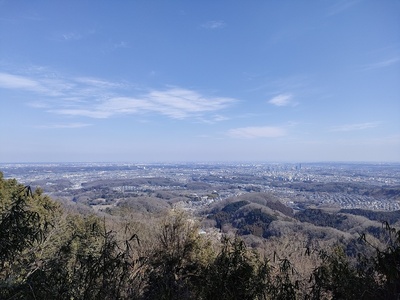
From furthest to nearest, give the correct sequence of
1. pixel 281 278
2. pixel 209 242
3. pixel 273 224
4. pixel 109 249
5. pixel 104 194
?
pixel 104 194 → pixel 273 224 → pixel 209 242 → pixel 281 278 → pixel 109 249

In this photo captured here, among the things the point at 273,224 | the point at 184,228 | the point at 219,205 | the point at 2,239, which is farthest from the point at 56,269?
the point at 219,205

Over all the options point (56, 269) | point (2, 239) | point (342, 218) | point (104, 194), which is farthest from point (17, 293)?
point (104, 194)

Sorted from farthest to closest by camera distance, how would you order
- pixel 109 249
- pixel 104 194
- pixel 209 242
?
pixel 104 194
pixel 209 242
pixel 109 249

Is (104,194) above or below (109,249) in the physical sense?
below

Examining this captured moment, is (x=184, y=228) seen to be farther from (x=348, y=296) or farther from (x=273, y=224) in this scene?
(x=273, y=224)

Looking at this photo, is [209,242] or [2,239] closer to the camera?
[2,239]

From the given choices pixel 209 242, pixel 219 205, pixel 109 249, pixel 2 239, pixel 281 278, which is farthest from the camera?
pixel 219 205

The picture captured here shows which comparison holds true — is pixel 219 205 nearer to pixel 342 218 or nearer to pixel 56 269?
pixel 342 218

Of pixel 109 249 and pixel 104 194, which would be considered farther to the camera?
pixel 104 194

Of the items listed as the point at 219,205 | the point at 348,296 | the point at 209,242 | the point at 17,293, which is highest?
the point at 17,293
